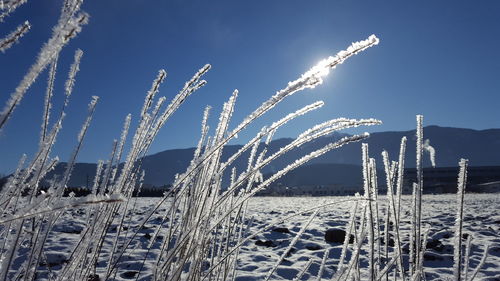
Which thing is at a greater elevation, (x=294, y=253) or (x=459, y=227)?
(x=459, y=227)

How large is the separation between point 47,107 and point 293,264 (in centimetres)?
342

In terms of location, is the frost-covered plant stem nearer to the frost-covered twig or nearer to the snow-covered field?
the frost-covered twig

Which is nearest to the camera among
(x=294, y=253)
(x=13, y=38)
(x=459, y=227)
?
(x=13, y=38)

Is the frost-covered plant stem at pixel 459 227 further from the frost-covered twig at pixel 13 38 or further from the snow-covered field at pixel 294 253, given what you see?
the snow-covered field at pixel 294 253

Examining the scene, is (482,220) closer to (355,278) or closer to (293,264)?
(293,264)

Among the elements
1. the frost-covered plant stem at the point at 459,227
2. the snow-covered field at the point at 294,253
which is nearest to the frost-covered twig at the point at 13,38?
the frost-covered plant stem at the point at 459,227

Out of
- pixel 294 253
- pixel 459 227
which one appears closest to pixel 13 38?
pixel 459 227

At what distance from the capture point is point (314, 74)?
0.59 m

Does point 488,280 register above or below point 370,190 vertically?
below

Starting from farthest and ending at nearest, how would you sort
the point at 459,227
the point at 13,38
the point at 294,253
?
the point at 294,253 < the point at 459,227 < the point at 13,38

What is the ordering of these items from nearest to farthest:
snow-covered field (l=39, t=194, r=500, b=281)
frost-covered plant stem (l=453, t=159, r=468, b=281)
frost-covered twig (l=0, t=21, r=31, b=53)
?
1. frost-covered twig (l=0, t=21, r=31, b=53)
2. frost-covered plant stem (l=453, t=159, r=468, b=281)
3. snow-covered field (l=39, t=194, r=500, b=281)

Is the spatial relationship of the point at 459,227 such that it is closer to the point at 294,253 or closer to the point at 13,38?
the point at 13,38

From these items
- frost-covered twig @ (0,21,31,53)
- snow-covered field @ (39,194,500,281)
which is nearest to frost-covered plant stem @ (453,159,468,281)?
frost-covered twig @ (0,21,31,53)

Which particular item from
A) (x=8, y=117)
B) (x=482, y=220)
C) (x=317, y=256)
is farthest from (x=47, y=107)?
(x=482, y=220)
